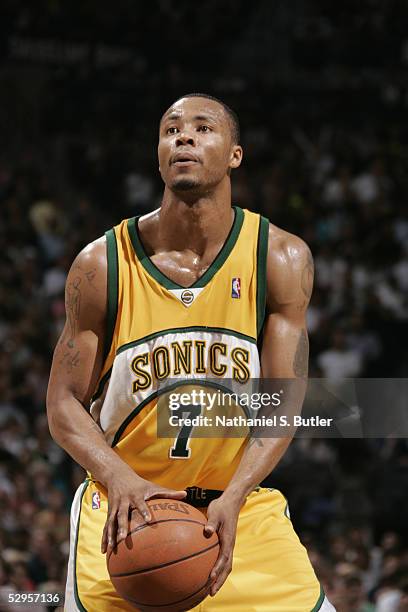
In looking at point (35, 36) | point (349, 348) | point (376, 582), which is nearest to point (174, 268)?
point (376, 582)

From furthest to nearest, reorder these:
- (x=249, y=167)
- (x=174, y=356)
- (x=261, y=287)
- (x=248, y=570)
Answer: (x=249, y=167) → (x=261, y=287) → (x=174, y=356) → (x=248, y=570)

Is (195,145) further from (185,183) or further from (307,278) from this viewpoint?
(307,278)

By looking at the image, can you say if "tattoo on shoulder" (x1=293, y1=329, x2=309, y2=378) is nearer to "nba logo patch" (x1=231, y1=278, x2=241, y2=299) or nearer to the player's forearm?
"nba logo patch" (x1=231, y1=278, x2=241, y2=299)

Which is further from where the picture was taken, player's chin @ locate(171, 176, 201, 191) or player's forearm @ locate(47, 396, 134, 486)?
player's chin @ locate(171, 176, 201, 191)

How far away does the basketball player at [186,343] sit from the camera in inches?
160

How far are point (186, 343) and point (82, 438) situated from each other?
0.53m

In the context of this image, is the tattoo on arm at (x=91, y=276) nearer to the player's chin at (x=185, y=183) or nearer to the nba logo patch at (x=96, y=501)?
the player's chin at (x=185, y=183)

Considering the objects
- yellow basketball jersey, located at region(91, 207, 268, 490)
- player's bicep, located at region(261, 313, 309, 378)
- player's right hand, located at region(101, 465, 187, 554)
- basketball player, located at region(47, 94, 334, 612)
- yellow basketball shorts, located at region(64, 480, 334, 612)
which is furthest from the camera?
player's bicep, located at region(261, 313, 309, 378)

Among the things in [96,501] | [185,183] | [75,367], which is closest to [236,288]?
[185,183]

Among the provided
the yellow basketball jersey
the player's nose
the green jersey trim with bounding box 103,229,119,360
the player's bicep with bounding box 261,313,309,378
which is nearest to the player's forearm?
the yellow basketball jersey

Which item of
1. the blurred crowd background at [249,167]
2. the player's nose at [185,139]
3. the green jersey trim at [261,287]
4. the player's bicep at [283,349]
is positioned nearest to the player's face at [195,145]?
the player's nose at [185,139]

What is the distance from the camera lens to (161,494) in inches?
151

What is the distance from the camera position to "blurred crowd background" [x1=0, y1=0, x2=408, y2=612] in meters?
9.50

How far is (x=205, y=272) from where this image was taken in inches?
172
